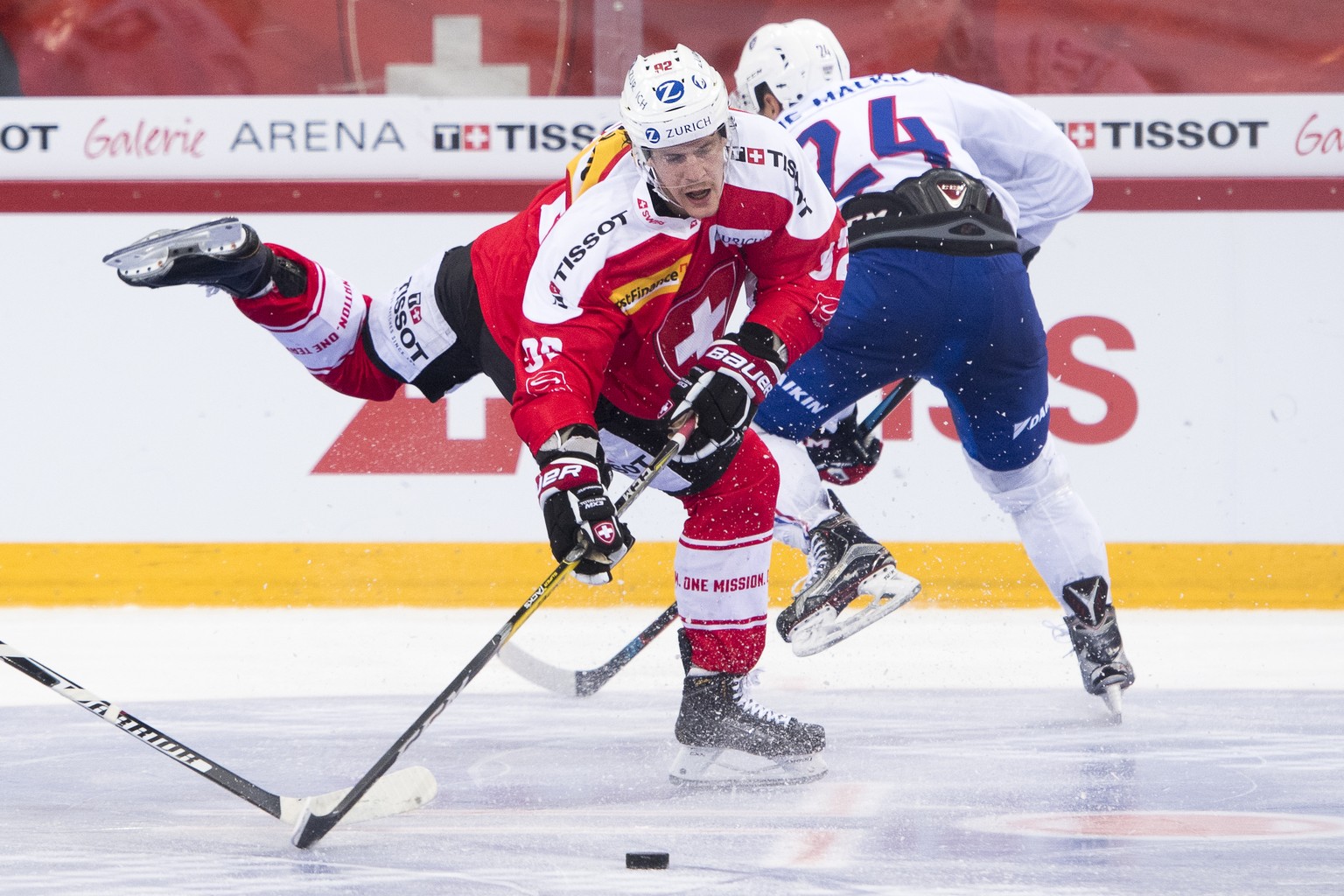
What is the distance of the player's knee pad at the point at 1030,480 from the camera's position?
3035mm

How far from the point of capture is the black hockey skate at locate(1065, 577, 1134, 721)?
9.59ft

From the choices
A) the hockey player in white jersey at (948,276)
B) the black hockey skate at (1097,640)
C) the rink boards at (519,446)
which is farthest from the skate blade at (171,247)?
the rink boards at (519,446)

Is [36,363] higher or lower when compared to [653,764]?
higher

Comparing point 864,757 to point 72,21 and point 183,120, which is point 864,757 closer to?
point 183,120

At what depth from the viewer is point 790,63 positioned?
3111 millimetres

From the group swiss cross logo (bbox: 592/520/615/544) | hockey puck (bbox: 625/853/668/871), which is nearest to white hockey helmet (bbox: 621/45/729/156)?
swiss cross logo (bbox: 592/520/615/544)

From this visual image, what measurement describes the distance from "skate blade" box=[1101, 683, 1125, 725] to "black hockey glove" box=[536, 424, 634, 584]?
45.4 inches

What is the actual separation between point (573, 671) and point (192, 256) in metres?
1.17

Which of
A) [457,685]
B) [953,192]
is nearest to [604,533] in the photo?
[457,685]

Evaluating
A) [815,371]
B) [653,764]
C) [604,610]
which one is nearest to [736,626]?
[653,764]

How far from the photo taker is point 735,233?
239 cm

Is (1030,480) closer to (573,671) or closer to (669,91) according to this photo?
(573,671)

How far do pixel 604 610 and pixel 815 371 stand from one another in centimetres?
162

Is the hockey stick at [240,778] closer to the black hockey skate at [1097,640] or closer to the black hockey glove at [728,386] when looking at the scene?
the black hockey glove at [728,386]
